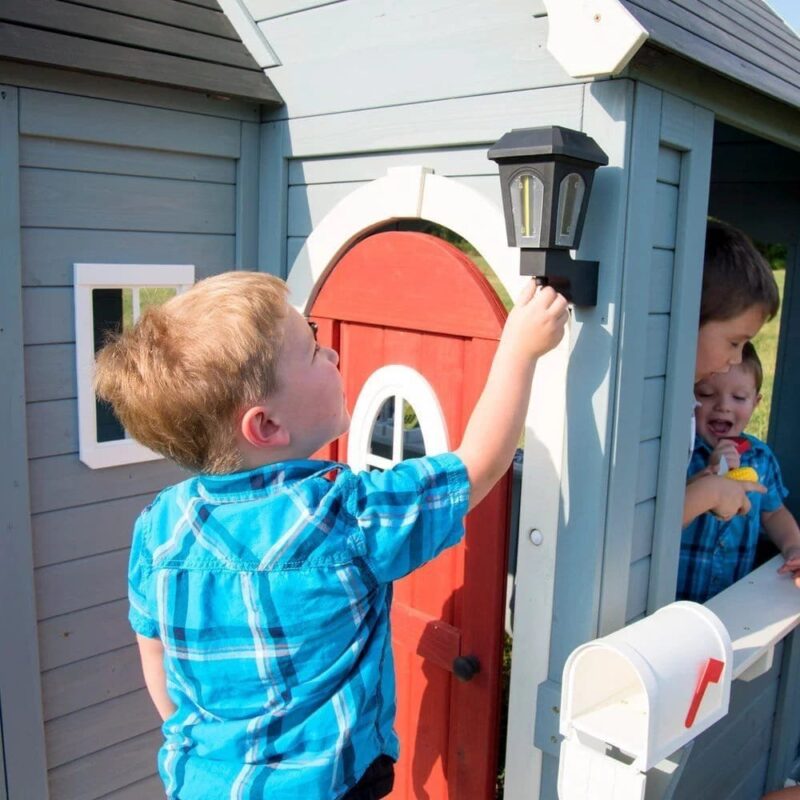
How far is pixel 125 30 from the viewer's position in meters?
2.29

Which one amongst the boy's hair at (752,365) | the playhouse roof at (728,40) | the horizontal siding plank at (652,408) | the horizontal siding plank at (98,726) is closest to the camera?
the playhouse roof at (728,40)

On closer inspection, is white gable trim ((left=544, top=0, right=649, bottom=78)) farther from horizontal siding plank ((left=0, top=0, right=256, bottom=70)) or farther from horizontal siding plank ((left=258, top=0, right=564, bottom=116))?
horizontal siding plank ((left=0, top=0, right=256, bottom=70))

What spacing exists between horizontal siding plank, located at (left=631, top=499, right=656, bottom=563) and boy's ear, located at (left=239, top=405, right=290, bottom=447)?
85 centimetres

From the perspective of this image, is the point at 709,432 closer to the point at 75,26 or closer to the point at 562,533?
the point at 562,533

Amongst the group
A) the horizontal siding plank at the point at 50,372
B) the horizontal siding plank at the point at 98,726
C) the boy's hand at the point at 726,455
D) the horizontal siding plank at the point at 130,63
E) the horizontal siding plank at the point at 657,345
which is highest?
the horizontal siding plank at the point at 130,63

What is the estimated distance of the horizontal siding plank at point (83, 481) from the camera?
7.66ft

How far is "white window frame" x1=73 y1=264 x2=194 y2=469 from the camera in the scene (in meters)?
2.33

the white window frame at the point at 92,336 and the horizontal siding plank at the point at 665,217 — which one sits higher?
the horizontal siding plank at the point at 665,217

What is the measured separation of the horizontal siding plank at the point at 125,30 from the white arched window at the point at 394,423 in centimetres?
103

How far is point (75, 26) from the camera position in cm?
219

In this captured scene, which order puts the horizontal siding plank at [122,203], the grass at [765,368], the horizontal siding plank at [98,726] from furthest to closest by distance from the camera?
the grass at [765,368], the horizontal siding plank at [98,726], the horizontal siding plank at [122,203]

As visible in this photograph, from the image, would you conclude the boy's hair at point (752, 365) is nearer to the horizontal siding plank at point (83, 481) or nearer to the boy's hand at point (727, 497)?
the boy's hand at point (727, 497)

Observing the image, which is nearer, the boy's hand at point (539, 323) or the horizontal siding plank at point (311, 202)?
the boy's hand at point (539, 323)

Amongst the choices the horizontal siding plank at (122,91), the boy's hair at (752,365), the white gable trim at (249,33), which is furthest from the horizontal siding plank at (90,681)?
the boy's hair at (752,365)
